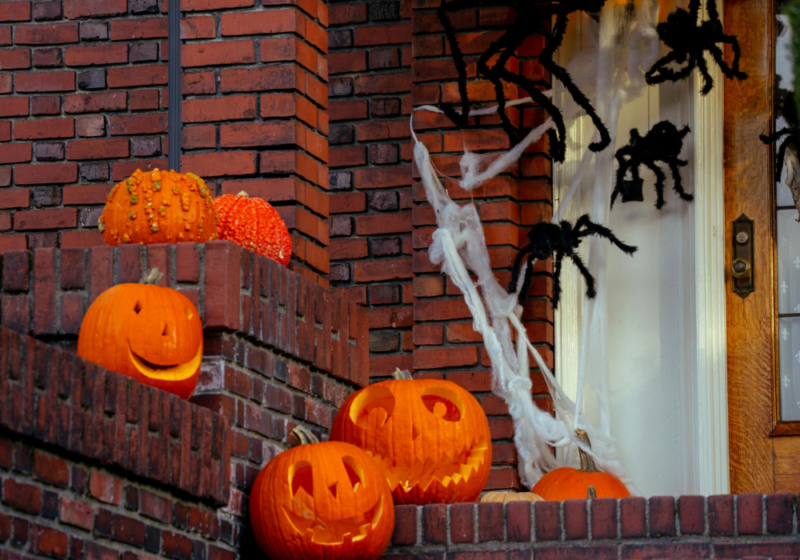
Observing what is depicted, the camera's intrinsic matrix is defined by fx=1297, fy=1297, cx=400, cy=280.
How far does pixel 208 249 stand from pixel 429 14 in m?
2.18

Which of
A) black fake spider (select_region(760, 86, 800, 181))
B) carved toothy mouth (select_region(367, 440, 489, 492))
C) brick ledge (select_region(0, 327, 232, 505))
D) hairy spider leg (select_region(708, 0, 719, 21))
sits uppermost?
hairy spider leg (select_region(708, 0, 719, 21))

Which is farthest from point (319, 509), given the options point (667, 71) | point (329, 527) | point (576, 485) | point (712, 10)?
point (712, 10)

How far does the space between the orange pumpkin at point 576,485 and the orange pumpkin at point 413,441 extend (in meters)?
0.53

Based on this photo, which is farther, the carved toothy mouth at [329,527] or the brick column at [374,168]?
the brick column at [374,168]

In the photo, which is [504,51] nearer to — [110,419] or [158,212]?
[158,212]

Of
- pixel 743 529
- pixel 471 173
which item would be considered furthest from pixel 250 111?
pixel 743 529

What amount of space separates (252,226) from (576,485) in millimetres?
1342

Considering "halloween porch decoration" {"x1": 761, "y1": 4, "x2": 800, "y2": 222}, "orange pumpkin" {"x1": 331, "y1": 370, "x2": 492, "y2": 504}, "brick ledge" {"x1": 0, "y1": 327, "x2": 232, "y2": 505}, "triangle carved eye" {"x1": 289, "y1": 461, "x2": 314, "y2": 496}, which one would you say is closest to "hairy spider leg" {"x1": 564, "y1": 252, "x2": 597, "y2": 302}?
"halloween porch decoration" {"x1": 761, "y1": 4, "x2": 800, "y2": 222}

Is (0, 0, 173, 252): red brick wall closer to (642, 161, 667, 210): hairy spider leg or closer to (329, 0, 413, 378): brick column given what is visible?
(329, 0, 413, 378): brick column

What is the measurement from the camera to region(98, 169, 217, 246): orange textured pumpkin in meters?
3.36

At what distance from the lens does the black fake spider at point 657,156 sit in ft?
15.7

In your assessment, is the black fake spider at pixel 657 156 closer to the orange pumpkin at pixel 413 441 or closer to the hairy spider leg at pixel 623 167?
the hairy spider leg at pixel 623 167

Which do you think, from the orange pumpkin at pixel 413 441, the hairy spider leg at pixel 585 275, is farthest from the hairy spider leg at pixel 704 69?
the orange pumpkin at pixel 413 441

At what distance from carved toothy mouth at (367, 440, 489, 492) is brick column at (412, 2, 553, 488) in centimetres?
114
